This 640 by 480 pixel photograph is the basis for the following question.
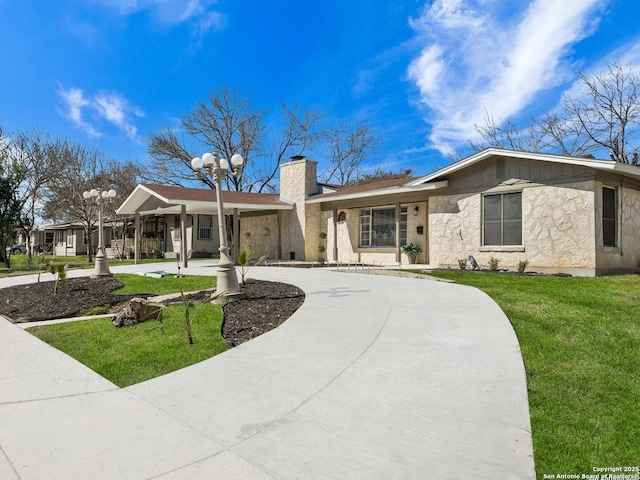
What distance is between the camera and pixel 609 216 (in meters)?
11.7

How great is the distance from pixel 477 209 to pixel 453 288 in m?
5.36

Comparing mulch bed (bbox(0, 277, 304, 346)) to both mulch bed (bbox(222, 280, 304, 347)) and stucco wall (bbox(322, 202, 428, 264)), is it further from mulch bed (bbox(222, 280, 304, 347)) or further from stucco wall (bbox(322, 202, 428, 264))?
stucco wall (bbox(322, 202, 428, 264))

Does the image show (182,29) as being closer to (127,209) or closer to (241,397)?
(127,209)

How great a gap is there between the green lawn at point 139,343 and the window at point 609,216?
10.6 m

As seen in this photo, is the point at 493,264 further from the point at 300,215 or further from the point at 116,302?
the point at 116,302

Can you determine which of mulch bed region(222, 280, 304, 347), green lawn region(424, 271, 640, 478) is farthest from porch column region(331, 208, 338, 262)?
green lawn region(424, 271, 640, 478)

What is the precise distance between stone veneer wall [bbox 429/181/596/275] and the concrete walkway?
7331 mm

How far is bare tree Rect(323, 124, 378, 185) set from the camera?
37.7 metres

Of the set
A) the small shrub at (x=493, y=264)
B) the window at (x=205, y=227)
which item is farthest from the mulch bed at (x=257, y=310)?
the window at (x=205, y=227)

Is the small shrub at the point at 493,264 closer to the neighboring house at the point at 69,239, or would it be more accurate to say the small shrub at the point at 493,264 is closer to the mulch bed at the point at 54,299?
the mulch bed at the point at 54,299

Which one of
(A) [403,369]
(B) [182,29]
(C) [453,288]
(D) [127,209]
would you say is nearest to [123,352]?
(A) [403,369]

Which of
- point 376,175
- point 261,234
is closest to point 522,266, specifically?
point 261,234

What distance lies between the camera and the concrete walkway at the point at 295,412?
2576 millimetres

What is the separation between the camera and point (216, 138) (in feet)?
117
